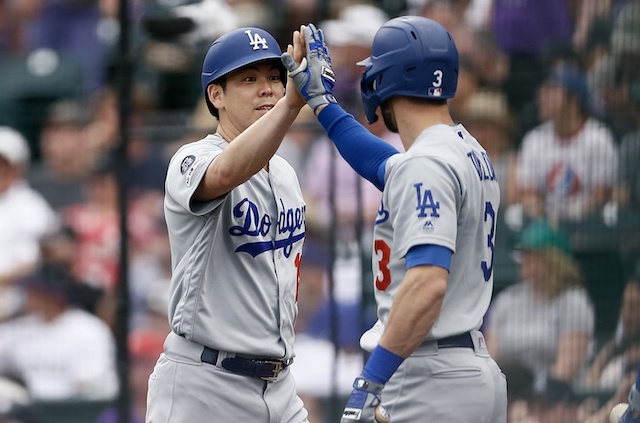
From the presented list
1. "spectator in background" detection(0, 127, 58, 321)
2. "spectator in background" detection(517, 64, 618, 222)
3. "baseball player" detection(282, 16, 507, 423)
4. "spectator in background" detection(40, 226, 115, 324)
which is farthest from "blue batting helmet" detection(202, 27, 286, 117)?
"spectator in background" detection(0, 127, 58, 321)

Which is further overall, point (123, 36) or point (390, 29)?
point (123, 36)

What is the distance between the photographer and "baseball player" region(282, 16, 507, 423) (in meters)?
3.82

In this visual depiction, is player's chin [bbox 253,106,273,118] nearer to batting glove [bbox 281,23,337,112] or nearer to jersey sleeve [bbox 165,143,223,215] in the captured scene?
jersey sleeve [bbox 165,143,223,215]

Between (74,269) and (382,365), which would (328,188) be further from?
(382,365)

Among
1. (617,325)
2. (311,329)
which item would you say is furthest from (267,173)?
(617,325)

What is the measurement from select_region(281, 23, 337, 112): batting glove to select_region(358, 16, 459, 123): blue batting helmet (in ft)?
0.57

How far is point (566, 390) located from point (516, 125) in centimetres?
155

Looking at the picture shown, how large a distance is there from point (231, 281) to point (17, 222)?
3254 millimetres

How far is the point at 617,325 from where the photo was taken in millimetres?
6703

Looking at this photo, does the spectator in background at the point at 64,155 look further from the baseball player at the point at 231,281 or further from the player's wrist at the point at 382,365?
the player's wrist at the point at 382,365

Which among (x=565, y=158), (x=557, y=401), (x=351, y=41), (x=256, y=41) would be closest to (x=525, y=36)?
(x=565, y=158)

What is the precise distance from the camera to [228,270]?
4.62 m

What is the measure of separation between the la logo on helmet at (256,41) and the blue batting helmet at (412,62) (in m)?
0.64

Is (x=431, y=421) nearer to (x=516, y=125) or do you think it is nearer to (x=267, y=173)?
(x=267, y=173)
